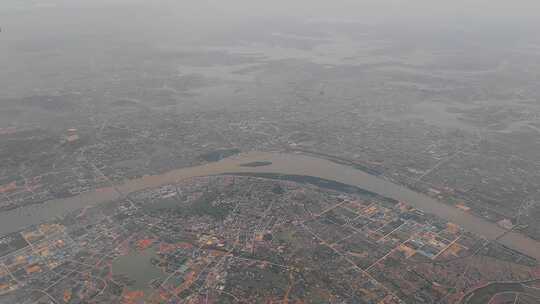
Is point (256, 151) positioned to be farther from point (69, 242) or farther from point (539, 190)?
point (539, 190)

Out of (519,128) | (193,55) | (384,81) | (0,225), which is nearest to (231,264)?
(0,225)

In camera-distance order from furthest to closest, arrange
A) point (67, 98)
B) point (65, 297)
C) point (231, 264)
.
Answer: point (67, 98) < point (231, 264) < point (65, 297)

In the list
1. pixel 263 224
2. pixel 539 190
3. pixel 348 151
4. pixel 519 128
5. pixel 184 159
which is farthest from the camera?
pixel 519 128

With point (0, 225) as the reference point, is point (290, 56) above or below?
below

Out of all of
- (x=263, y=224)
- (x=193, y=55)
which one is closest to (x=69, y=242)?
(x=263, y=224)

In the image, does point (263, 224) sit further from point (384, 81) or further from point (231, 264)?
point (384, 81)

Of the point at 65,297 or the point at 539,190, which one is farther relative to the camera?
the point at 539,190
